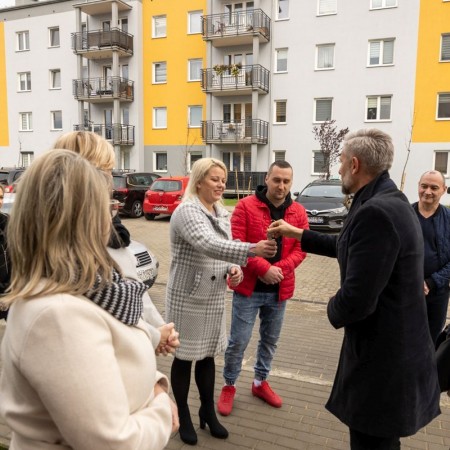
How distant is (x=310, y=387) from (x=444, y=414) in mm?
1092

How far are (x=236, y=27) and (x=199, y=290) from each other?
25.2 meters

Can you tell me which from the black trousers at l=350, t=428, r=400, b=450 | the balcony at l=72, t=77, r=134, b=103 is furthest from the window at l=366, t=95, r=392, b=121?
the black trousers at l=350, t=428, r=400, b=450

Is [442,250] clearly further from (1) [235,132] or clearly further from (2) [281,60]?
(2) [281,60]

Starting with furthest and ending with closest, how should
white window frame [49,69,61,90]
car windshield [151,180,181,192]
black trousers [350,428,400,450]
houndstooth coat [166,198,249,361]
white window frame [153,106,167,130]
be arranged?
white window frame [49,69,61,90] → white window frame [153,106,167,130] → car windshield [151,180,181,192] → houndstooth coat [166,198,249,361] → black trousers [350,428,400,450]

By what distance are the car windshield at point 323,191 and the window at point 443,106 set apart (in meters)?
12.3

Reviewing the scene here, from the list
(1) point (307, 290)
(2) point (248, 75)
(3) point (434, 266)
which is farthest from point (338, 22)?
(3) point (434, 266)

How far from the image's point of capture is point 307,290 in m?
7.75

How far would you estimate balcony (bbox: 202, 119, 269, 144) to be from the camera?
25.4 meters

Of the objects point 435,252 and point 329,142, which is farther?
point 329,142

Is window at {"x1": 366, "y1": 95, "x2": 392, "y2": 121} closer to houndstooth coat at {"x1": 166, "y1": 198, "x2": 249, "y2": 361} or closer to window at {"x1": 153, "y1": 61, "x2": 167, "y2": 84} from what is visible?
window at {"x1": 153, "y1": 61, "x2": 167, "y2": 84}

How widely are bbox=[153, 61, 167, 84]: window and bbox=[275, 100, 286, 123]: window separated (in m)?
7.77

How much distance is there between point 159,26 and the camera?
28578 mm

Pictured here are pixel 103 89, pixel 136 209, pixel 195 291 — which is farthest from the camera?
pixel 103 89

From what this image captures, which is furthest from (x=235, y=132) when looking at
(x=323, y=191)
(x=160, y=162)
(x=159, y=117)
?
(x=323, y=191)
